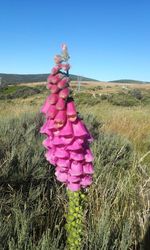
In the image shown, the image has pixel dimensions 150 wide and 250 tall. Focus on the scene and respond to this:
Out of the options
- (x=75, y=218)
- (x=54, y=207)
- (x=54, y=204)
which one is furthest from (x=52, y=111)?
(x=54, y=204)

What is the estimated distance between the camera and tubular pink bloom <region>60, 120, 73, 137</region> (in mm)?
1743

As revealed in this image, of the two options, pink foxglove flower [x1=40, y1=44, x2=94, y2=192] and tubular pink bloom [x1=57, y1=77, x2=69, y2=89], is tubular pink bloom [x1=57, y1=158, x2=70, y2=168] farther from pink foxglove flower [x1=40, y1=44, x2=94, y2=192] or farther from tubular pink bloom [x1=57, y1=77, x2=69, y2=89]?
tubular pink bloom [x1=57, y1=77, x2=69, y2=89]

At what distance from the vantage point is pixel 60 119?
1.73 metres

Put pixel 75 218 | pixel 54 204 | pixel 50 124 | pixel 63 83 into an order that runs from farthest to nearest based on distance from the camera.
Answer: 1. pixel 54 204
2. pixel 75 218
3. pixel 50 124
4. pixel 63 83

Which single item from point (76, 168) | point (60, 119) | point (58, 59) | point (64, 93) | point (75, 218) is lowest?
point (75, 218)

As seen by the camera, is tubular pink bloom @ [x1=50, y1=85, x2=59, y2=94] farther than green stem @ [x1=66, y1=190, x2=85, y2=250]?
No

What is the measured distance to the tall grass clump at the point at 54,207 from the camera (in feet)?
8.38

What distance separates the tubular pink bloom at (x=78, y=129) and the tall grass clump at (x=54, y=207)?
781mm

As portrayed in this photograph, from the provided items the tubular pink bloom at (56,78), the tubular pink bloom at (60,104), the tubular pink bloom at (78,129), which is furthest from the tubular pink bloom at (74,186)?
the tubular pink bloom at (56,78)

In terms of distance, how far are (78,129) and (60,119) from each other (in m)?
0.10

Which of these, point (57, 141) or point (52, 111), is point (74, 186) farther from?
point (52, 111)

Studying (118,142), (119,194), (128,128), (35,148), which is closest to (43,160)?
(35,148)

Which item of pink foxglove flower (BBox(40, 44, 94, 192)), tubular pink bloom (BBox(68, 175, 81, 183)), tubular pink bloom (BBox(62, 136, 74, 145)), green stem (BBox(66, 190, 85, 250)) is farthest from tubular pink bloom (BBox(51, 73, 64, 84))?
green stem (BBox(66, 190, 85, 250))

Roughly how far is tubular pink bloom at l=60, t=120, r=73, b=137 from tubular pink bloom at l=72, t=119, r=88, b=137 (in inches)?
0.8
